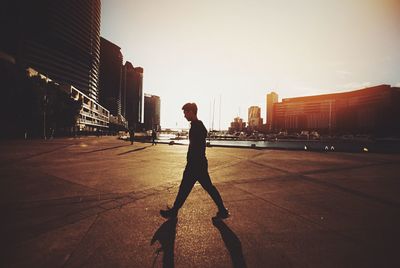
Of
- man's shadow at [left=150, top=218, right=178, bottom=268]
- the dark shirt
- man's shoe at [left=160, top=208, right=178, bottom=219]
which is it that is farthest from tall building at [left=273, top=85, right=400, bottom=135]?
man's shadow at [left=150, top=218, right=178, bottom=268]

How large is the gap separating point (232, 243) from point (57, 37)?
133741 millimetres

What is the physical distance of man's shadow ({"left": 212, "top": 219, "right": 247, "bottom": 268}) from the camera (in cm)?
285

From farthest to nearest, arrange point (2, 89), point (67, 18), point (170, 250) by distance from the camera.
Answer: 1. point (67, 18)
2. point (2, 89)
3. point (170, 250)

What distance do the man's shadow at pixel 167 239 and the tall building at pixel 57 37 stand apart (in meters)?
96.3

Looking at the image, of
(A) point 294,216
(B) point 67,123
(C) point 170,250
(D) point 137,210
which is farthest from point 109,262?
(B) point 67,123

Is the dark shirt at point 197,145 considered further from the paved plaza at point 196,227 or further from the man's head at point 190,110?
the paved plaza at point 196,227

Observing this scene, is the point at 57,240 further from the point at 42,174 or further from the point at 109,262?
the point at 42,174

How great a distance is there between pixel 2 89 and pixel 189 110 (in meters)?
41.9

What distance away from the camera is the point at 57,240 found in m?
3.29

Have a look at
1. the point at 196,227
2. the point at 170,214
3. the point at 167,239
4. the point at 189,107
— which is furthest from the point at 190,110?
the point at 167,239

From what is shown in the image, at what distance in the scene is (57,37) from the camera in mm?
111688

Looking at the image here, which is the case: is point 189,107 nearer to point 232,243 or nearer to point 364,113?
point 232,243

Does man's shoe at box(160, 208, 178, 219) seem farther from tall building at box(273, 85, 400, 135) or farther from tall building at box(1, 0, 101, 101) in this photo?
tall building at box(273, 85, 400, 135)

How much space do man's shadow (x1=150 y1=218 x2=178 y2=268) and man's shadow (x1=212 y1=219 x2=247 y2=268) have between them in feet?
2.30
